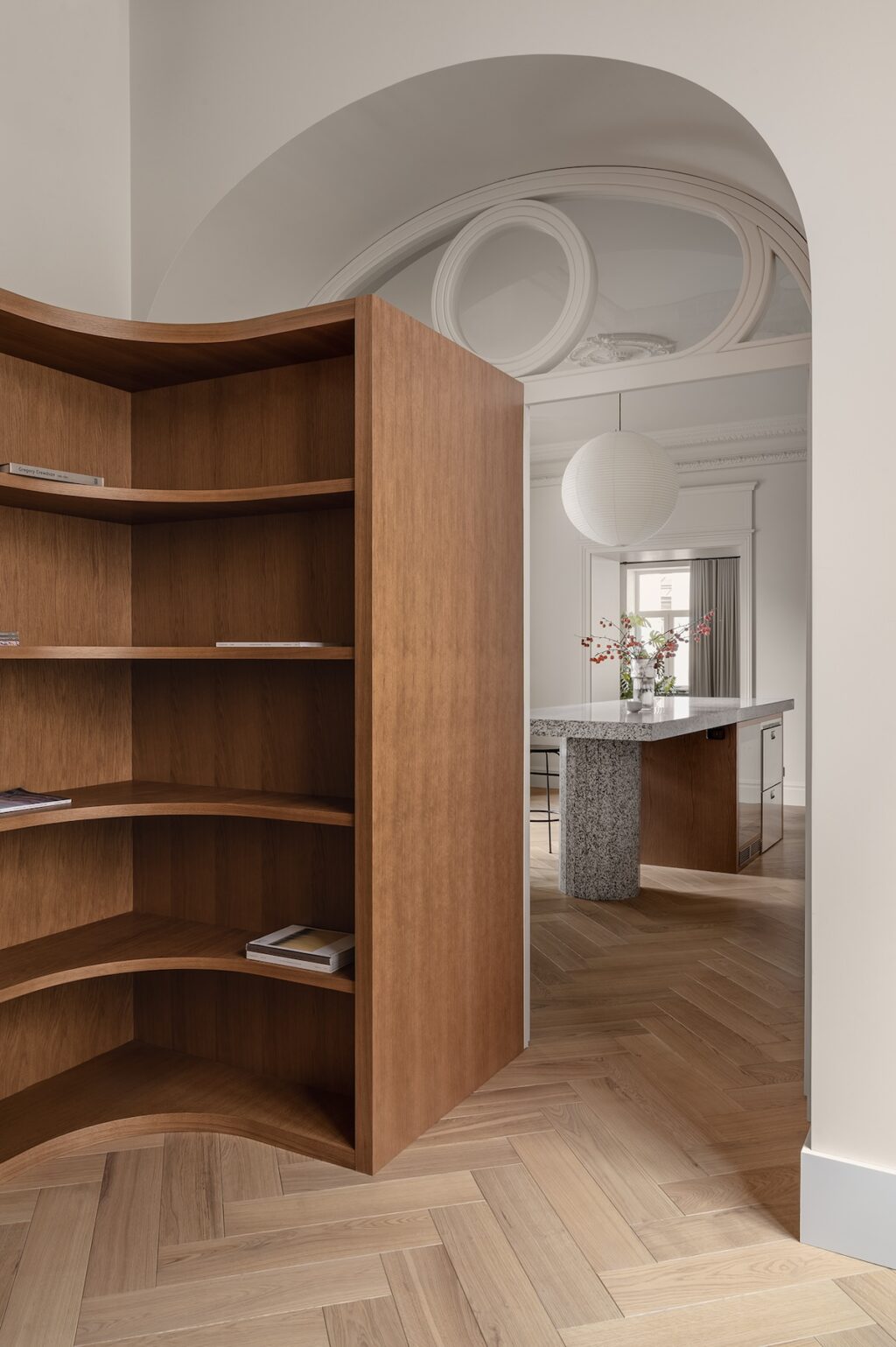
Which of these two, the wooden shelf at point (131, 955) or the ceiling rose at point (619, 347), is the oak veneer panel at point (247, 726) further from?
the ceiling rose at point (619, 347)

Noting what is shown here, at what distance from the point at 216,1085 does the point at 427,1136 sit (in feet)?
2.10

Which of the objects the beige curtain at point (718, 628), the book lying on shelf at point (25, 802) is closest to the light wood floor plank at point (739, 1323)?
the book lying on shelf at point (25, 802)

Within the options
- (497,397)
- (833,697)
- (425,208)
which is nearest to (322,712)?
(497,397)

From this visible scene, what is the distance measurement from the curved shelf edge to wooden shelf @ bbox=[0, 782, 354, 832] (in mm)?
768

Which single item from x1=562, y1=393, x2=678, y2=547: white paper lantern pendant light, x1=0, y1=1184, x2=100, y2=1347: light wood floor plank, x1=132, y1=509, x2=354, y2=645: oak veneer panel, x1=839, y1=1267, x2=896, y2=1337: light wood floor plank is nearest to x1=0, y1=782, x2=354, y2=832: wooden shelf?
x1=132, y1=509, x2=354, y2=645: oak veneer panel

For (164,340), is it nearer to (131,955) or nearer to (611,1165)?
(131,955)

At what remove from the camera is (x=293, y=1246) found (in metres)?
2.00

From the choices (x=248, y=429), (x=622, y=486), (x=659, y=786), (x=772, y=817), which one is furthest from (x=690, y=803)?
(x=248, y=429)

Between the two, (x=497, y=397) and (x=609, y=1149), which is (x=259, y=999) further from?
(x=497, y=397)

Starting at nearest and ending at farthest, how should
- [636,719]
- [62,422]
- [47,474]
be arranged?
[47,474] → [62,422] → [636,719]

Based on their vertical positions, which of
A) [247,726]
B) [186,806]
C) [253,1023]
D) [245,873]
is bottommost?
[253,1023]

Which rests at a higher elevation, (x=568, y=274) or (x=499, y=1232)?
(x=568, y=274)

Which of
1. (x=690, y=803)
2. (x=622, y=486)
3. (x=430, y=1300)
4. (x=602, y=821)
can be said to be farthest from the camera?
(x=690, y=803)

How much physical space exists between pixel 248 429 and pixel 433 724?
1039mm
